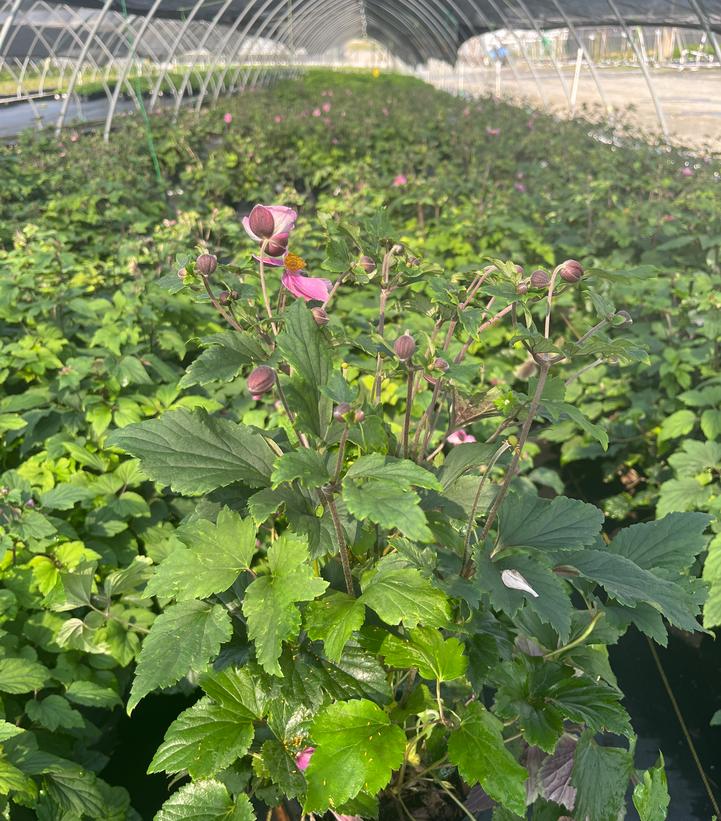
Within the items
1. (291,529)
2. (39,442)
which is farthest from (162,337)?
(291,529)

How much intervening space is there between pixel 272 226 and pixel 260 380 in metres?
0.24

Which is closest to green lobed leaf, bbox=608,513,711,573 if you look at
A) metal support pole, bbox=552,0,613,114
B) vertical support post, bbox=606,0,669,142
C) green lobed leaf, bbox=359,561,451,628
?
green lobed leaf, bbox=359,561,451,628

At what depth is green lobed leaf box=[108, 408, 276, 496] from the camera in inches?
35.4

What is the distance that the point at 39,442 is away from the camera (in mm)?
2061

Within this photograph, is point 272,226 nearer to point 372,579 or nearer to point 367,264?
point 367,264

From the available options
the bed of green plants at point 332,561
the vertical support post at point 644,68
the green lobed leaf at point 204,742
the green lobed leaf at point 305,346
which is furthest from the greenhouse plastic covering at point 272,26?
the green lobed leaf at point 204,742

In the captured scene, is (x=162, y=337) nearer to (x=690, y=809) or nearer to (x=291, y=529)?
(x=291, y=529)

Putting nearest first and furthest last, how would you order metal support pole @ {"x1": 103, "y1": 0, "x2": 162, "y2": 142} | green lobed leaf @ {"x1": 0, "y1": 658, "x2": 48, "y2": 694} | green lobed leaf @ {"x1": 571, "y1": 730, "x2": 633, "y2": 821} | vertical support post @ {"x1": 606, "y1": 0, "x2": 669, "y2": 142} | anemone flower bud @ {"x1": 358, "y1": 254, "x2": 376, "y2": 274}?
green lobed leaf @ {"x1": 571, "y1": 730, "x2": 633, "y2": 821}, anemone flower bud @ {"x1": 358, "y1": 254, "x2": 376, "y2": 274}, green lobed leaf @ {"x1": 0, "y1": 658, "x2": 48, "y2": 694}, metal support pole @ {"x1": 103, "y1": 0, "x2": 162, "y2": 142}, vertical support post @ {"x1": 606, "y1": 0, "x2": 669, "y2": 142}

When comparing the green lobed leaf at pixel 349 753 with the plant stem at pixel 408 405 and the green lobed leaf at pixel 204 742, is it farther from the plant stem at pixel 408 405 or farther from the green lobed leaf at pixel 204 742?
the plant stem at pixel 408 405

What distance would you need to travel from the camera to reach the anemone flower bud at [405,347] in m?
0.88

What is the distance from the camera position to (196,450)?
95cm

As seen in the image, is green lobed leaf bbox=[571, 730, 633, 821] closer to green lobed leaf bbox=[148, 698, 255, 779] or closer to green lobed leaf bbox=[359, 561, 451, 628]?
green lobed leaf bbox=[359, 561, 451, 628]

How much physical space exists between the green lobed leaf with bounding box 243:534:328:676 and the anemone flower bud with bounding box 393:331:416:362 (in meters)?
0.29

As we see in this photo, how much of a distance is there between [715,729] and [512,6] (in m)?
11.1
